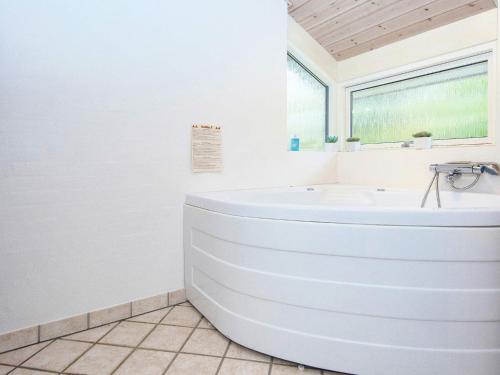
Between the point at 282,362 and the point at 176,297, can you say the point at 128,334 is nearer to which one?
the point at 176,297

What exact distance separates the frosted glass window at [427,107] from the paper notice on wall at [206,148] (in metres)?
1.62

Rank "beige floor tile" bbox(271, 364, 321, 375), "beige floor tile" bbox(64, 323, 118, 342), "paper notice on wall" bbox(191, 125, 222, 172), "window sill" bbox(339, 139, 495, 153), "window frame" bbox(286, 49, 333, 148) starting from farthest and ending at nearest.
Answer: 1. "window frame" bbox(286, 49, 333, 148)
2. "window sill" bbox(339, 139, 495, 153)
3. "paper notice on wall" bbox(191, 125, 222, 172)
4. "beige floor tile" bbox(64, 323, 118, 342)
5. "beige floor tile" bbox(271, 364, 321, 375)

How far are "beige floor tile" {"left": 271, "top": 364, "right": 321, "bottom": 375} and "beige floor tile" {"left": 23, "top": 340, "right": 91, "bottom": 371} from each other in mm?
855

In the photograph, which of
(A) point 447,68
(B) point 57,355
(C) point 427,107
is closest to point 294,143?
(C) point 427,107

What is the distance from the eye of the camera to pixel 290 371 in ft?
3.78

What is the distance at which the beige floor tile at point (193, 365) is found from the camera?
1156mm

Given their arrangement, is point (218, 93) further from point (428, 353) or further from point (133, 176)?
point (428, 353)

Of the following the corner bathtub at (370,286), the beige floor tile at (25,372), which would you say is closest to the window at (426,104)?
the corner bathtub at (370,286)

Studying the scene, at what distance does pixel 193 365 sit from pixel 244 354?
22 centimetres

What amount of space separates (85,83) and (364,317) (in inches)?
64.0

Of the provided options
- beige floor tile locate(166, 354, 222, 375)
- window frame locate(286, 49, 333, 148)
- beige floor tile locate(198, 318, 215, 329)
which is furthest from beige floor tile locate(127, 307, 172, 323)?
window frame locate(286, 49, 333, 148)

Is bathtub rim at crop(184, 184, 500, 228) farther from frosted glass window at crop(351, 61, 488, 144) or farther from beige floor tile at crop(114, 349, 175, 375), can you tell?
frosted glass window at crop(351, 61, 488, 144)

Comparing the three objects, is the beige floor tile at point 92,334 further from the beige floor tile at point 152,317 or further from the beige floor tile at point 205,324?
the beige floor tile at point 205,324

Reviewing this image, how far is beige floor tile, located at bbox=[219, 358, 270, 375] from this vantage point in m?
1.15
